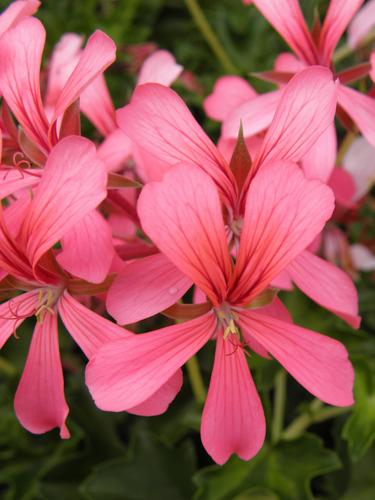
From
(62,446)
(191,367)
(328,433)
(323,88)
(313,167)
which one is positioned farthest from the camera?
(328,433)

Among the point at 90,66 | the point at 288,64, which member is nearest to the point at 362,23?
the point at 288,64

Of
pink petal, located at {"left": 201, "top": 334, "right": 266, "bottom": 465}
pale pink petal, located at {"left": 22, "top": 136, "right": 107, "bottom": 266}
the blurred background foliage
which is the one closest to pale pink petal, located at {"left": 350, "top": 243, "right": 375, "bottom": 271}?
the blurred background foliage

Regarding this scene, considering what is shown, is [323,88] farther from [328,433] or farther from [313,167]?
[328,433]

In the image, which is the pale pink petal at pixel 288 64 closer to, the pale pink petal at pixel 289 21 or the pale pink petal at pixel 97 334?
the pale pink petal at pixel 289 21

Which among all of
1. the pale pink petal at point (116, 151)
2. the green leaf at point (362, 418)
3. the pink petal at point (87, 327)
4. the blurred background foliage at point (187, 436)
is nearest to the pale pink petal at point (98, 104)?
the pale pink petal at point (116, 151)

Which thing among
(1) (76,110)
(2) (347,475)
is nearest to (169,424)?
(2) (347,475)
